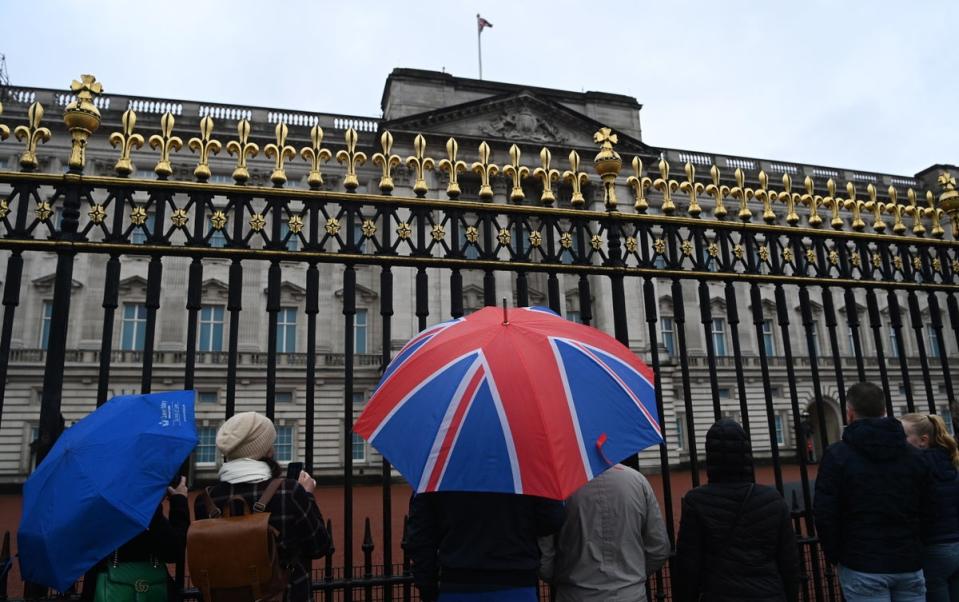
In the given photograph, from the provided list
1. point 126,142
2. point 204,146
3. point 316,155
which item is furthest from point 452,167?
point 126,142

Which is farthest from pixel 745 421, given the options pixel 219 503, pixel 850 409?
pixel 219 503

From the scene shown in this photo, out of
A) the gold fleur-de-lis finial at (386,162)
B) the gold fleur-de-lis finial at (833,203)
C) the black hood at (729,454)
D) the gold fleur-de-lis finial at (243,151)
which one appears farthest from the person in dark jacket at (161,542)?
the gold fleur-de-lis finial at (833,203)

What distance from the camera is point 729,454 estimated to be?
10.3 feet

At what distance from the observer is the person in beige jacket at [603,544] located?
3.03 m

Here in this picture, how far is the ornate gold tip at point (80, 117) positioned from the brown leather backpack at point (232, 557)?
271cm

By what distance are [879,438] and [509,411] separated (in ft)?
7.79

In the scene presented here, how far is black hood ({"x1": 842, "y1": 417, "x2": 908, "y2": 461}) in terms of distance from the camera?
3.41 metres

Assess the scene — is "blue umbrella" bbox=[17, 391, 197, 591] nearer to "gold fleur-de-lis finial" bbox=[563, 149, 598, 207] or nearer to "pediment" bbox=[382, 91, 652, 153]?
"gold fleur-de-lis finial" bbox=[563, 149, 598, 207]

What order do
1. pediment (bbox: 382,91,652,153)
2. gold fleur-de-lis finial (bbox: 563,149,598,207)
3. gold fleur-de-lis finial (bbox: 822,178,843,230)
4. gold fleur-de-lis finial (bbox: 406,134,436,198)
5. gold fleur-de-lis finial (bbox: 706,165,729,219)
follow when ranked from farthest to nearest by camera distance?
pediment (bbox: 382,91,652,153), gold fleur-de-lis finial (bbox: 822,178,843,230), gold fleur-de-lis finial (bbox: 706,165,729,219), gold fleur-de-lis finial (bbox: 563,149,598,207), gold fleur-de-lis finial (bbox: 406,134,436,198)

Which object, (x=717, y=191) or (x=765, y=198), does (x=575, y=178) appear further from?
(x=765, y=198)

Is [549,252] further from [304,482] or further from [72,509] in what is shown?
[72,509]

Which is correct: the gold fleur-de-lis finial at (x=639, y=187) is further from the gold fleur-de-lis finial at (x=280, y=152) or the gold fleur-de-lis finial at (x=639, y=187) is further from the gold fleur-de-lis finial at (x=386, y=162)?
the gold fleur-de-lis finial at (x=280, y=152)

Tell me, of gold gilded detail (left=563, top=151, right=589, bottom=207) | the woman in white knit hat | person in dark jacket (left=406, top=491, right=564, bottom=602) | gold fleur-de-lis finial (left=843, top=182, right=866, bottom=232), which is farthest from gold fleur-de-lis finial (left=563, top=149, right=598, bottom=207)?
the woman in white knit hat

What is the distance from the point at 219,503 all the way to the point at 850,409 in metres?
3.44
